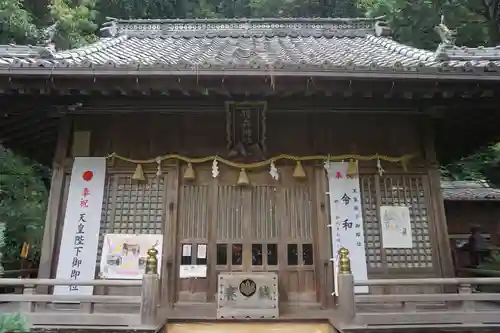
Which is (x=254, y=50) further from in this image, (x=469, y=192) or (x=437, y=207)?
(x=469, y=192)

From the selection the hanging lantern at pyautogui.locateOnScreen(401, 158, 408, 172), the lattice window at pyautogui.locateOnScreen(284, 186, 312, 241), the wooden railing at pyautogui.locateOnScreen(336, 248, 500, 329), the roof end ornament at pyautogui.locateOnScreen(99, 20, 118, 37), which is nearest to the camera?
the wooden railing at pyautogui.locateOnScreen(336, 248, 500, 329)

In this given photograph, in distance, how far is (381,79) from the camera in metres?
5.72

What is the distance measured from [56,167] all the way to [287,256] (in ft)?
14.2

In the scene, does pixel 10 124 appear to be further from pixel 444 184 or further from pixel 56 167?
pixel 444 184

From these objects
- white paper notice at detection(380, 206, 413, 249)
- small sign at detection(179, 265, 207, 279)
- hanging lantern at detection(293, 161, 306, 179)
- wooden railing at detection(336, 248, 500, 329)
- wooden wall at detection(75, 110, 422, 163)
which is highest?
wooden wall at detection(75, 110, 422, 163)

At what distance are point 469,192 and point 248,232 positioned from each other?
35.4 feet

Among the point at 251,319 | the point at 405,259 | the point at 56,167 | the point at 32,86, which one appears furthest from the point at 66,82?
the point at 405,259

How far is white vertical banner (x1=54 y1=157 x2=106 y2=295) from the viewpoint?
21.4 feet

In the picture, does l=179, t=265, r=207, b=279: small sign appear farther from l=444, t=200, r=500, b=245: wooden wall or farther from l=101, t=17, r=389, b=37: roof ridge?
l=444, t=200, r=500, b=245: wooden wall

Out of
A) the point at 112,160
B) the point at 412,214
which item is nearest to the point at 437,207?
the point at 412,214

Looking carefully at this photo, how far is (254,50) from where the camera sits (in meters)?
9.57

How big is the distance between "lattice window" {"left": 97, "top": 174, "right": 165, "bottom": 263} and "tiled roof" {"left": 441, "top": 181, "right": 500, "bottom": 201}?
10.6 metres

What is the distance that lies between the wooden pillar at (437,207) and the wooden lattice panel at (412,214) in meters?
0.14

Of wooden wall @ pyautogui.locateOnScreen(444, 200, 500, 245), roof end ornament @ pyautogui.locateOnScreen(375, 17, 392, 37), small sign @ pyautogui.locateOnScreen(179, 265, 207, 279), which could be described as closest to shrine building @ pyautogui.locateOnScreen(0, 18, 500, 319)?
small sign @ pyautogui.locateOnScreen(179, 265, 207, 279)
